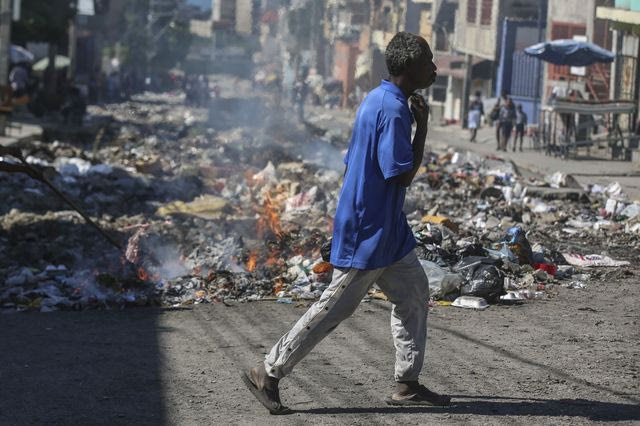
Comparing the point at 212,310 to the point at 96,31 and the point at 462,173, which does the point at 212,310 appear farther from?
the point at 96,31

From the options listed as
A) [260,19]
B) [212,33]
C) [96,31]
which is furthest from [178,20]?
[96,31]

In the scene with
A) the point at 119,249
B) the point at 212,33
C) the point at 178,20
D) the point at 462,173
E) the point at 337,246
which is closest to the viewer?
→ the point at 337,246

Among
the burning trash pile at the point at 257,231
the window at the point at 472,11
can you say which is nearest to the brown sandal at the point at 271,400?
the burning trash pile at the point at 257,231

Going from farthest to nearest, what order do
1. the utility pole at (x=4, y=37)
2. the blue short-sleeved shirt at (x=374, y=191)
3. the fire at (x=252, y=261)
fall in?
the utility pole at (x=4, y=37)
the fire at (x=252, y=261)
the blue short-sleeved shirt at (x=374, y=191)

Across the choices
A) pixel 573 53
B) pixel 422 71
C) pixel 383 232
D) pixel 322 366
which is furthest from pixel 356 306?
pixel 573 53

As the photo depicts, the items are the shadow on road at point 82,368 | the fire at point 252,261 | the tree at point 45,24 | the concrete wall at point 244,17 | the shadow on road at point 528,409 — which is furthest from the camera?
the concrete wall at point 244,17

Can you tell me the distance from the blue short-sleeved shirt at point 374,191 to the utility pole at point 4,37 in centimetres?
2377

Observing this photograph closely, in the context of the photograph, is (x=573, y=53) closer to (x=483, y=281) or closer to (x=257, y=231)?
(x=257, y=231)

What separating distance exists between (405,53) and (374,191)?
25.9 inches

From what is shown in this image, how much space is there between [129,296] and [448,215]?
687 centimetres

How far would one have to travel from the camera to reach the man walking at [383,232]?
510 centimetres

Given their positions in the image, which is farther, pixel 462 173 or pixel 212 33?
pixel 212 33

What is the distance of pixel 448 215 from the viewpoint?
604 inches

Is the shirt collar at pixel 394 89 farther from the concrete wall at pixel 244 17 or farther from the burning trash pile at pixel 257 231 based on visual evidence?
the concrete wall at pixel 244 17
